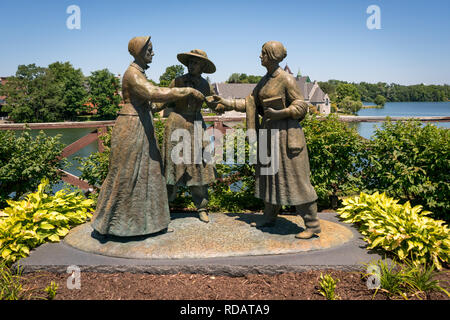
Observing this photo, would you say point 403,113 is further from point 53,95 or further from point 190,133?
point 53,95

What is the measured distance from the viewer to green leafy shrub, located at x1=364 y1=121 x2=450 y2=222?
5.14 meters

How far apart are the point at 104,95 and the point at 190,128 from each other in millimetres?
48342

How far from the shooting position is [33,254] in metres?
4.02

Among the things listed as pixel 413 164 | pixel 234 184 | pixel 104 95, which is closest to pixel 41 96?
pixel 104 95

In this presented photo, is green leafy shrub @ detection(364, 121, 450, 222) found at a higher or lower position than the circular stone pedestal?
higher

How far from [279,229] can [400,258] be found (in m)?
1.62

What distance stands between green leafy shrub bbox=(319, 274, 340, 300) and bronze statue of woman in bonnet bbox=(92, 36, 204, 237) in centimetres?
230

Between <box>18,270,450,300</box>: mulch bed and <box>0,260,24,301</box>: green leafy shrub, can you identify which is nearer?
<box>0,260,24,301</box>: green leafy shrub

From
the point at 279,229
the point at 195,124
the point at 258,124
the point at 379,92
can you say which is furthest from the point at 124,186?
the point at 379,92

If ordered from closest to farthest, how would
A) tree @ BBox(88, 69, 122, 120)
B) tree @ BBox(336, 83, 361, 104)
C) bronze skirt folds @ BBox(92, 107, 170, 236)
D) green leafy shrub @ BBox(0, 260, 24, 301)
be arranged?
green leafy shrub @ BBox(0, 260, 24, 301), bronze skirt folds @ BBox(92, 107, 170, 236), tree @ BBox(88, 69, 122, 120), tree @ BBox(336, 83, 361, 104)

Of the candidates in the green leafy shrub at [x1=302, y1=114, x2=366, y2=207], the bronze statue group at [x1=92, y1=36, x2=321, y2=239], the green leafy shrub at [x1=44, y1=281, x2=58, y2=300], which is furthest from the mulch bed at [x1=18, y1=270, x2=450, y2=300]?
the green leafy shrub at [x1=302, y1=114, x2=366, y2=207]

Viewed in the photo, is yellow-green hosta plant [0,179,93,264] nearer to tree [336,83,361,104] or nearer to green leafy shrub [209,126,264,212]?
green leafy shrub [209,126,264,212]

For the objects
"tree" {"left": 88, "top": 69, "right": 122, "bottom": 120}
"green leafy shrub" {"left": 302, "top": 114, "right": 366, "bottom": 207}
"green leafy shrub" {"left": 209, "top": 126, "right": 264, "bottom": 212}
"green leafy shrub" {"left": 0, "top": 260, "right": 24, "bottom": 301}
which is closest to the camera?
"green leafy shrub" {"left": 0, "top": 260, "right": 24, "bottom": 301}

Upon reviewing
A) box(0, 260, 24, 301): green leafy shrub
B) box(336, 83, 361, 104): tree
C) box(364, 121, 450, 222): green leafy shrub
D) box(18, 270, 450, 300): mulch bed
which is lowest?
box(18, 270, 450, 300): mulch bed
